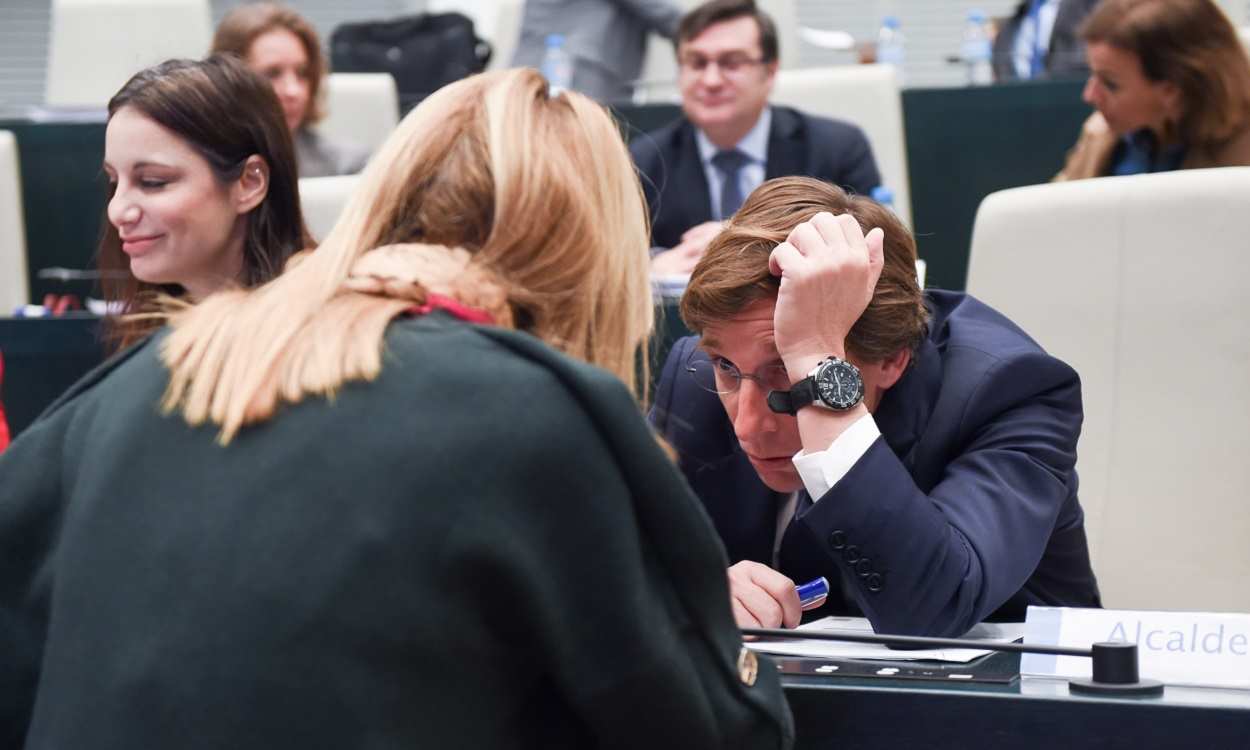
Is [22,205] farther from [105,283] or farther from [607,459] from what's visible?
[607,459]

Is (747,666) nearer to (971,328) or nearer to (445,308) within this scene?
(445,308)

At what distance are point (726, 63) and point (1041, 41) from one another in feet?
5.62

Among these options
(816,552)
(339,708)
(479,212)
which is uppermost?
(479,212)

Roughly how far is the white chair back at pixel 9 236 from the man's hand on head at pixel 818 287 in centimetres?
244

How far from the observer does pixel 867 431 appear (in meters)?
1.70

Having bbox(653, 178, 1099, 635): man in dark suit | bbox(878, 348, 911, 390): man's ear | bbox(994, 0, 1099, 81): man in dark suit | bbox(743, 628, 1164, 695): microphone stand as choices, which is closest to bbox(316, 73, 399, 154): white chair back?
bbox(994, 0, 1099, 81): man in dark suit

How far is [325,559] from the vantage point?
0.98 metres

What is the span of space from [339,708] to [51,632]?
0.22 meters

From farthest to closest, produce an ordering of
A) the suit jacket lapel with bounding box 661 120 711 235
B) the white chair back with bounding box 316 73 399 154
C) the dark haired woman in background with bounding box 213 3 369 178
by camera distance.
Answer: the white chair back with bounding box 316 73 399 154 < the dark haired woman in background with bounding box 213 3 369 178 < the suit jacket lapel with bounding box 661 120 711 235

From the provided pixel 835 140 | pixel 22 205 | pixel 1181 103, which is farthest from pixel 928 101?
pixel 22 205

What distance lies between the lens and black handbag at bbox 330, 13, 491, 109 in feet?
19.0

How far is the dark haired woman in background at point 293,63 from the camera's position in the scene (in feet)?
14.2

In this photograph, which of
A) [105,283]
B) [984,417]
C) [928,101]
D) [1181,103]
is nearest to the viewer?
[984,417]

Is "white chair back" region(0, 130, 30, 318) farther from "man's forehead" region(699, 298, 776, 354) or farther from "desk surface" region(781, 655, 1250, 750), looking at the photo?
"desk surface" region(781, 655, 1250, 750)
